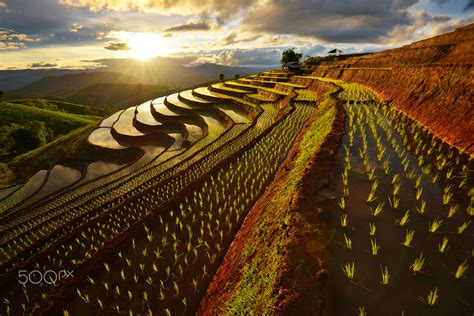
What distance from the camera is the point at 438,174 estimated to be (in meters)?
6.45

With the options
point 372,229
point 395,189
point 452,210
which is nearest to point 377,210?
point 372,229

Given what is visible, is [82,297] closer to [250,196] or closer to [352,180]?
[250,196]

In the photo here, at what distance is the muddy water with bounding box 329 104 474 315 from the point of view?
11.3ft

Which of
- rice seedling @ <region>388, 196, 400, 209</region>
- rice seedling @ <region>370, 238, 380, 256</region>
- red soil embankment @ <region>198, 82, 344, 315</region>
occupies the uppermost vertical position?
rice seedling @ <region>388, 196, 400, 209</region>

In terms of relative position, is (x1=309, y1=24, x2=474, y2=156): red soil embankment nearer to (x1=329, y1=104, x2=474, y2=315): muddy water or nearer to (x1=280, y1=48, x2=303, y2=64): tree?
(x1=329, y1=104, x2=474, y2=315): muddy water

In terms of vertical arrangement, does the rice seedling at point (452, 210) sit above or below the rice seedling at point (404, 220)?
above

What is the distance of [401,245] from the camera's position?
14.2 feet

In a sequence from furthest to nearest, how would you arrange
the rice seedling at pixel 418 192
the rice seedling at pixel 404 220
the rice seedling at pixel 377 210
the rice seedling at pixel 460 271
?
the rice seedling at pixel 418 192, the rice seedling at pixel 377 210, the rice seedling at pixel 404 220, the rice seedling at pixel 460 271

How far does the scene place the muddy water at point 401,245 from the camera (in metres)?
3.46

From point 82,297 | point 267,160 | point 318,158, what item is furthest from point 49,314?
point 267,160

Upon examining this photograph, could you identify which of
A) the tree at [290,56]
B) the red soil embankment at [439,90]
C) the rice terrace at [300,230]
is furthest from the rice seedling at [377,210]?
the tree at [290,56]

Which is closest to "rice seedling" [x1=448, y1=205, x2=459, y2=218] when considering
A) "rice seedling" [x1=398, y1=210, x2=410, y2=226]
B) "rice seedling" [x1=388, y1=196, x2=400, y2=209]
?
"rice seedling" [x1=398, y1=210, x2=410, y2=226]

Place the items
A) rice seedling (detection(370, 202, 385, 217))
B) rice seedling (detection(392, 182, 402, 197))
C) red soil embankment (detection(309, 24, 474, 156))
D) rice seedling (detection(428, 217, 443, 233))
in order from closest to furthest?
1. rice seedling (detection(428, 217, 443, 233))
2. rice seedling (detection(370, 202, 385, 217))
3. rice seedling (detection(392, 182, 402, 197))
4. red soil embankment (detection(309, 24, 474, 156))

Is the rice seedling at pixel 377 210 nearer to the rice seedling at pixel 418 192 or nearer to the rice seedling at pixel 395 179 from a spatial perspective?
the rice seedling at pixel 418 192
